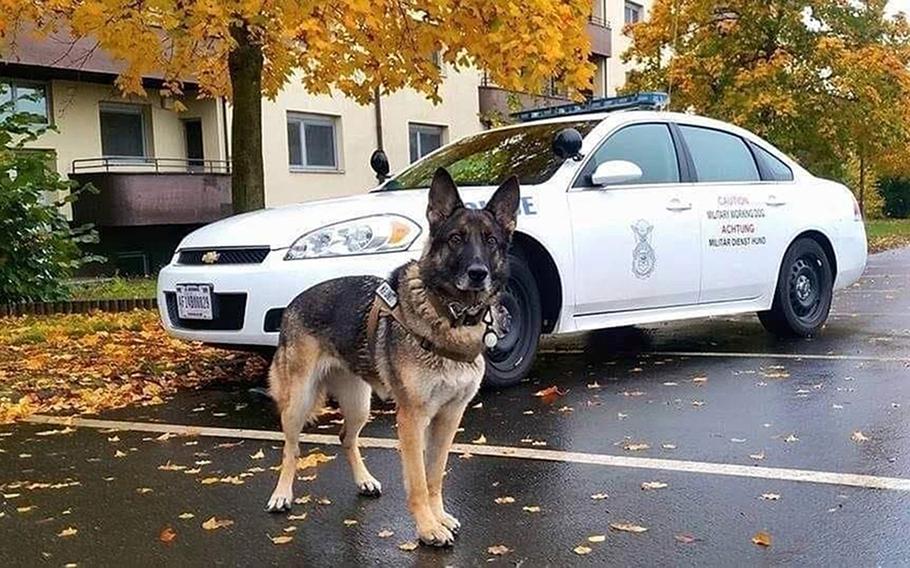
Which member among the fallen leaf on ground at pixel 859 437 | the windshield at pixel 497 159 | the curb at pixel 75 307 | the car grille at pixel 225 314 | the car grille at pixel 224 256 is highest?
the windshield at pixel 497 159

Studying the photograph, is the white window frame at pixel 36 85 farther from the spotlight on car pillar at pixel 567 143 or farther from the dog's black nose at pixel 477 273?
the dog's black nose at pixel 477 273

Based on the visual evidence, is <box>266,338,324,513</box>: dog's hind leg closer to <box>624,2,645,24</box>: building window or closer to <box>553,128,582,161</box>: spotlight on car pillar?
<box>553,128,582,161</box>: spotlight on car pillar

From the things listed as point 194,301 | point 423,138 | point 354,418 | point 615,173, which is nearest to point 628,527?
point 354,418

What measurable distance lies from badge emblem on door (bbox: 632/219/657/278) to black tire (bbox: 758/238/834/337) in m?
1.71

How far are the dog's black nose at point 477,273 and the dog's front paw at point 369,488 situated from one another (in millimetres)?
1159

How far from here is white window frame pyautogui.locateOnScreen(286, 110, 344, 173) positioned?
2194cm

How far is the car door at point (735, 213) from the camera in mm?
7195

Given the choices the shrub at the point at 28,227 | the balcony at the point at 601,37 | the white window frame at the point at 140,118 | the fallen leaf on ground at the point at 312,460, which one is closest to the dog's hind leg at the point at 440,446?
the fallen leaf on ground at the point at 312,460

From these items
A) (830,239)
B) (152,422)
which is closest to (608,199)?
(830,239)

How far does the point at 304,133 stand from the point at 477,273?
19585 mm

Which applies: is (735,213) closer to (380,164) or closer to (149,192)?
(380,164)

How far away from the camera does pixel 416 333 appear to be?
355cm

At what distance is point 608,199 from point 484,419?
77.6 inches

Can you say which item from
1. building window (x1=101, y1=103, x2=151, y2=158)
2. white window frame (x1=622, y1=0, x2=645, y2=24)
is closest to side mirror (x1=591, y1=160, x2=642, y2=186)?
building window (x1=101, y1=103, x2=151, y2=158)
